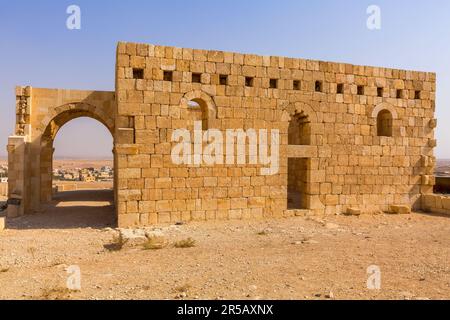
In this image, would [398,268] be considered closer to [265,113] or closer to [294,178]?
[265,113]

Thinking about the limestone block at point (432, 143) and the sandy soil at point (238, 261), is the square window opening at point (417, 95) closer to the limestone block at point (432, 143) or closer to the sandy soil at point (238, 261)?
the limestone block at point (432, 143)

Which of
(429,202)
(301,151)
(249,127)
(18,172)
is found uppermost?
(249,127)

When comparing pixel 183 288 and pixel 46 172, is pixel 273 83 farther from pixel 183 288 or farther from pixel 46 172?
pixel 46 172

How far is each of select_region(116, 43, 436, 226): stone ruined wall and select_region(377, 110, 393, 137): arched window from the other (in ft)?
0.16

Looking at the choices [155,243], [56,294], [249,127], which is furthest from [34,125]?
[56,294]

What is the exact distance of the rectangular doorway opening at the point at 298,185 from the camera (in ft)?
34.3

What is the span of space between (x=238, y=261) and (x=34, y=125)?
31.0ft

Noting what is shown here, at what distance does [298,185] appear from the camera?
42.3 feet

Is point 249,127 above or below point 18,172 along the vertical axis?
above

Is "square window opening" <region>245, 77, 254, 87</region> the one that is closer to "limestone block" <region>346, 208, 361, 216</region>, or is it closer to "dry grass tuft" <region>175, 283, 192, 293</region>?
"limestone block" <region>346, 208, 361, 216</region>

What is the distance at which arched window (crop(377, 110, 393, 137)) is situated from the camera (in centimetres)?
1119

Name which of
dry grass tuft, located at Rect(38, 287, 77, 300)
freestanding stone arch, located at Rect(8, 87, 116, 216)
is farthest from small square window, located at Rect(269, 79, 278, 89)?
dry grass tuft, located at Rect(38, 287, 77, 300)

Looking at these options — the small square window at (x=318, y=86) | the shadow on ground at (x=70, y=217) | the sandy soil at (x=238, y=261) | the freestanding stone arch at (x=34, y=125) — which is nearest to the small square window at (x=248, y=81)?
the small square window at (x=318, y=86)

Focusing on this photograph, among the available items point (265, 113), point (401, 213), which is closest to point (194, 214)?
point (265, 113)
